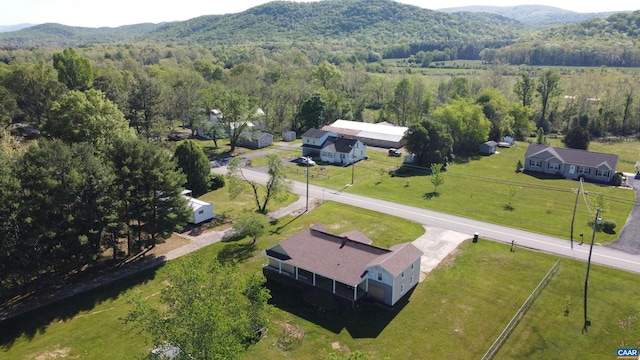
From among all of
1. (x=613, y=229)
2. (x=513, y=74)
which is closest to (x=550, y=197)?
(x=613, y=229)

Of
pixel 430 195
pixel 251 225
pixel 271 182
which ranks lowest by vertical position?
pixel 430 195

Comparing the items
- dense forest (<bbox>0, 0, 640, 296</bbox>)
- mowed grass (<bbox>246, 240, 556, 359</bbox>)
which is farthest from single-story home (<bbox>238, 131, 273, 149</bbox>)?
mowed grass (<bbox>246, 240, 556, 359</bbox>)

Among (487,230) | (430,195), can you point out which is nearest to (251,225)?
(487,230)

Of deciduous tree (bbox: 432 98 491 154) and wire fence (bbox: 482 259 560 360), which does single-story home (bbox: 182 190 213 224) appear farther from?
deciduous tree (bbox: 432 98 491 154)

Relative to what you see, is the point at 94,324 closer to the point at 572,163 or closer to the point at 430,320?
the point at 430,320

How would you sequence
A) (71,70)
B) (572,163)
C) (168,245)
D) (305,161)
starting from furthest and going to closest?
(71,70), (305,161), (572,163), (168,245)
